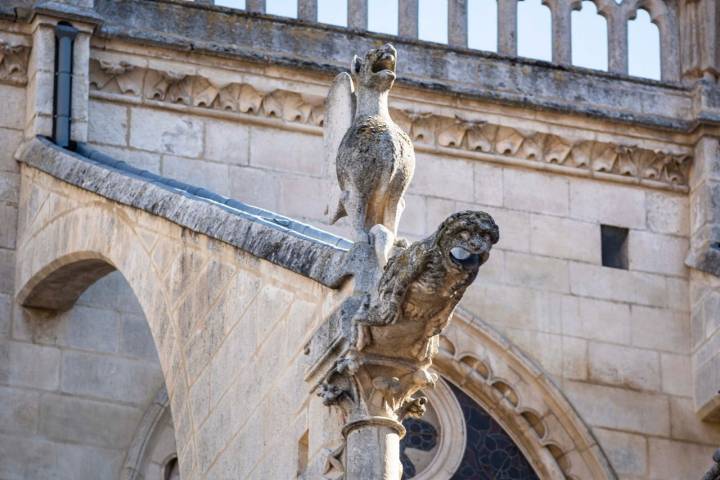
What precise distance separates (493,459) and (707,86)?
3.14 m

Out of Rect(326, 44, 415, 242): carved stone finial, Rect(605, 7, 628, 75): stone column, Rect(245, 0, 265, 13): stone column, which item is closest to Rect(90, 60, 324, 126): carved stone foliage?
Rect(245, 0, 265, 13): stone column

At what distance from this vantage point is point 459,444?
17.3 m

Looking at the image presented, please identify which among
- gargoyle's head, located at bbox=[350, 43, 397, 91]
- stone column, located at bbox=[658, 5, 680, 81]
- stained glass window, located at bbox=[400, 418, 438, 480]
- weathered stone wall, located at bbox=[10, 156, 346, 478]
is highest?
stone column, located at bbox=[658, 5, 680, 81]

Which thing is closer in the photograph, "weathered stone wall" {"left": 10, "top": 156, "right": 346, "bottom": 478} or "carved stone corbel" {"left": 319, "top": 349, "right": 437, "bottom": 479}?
"carved stone corbel" {"left": 319, "top": 349, "right": 437, "bottom": 479}

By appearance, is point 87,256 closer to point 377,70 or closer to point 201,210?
point 201,210

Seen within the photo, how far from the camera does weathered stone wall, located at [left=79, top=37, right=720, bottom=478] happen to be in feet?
56.9

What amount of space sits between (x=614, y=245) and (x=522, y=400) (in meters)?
1.48

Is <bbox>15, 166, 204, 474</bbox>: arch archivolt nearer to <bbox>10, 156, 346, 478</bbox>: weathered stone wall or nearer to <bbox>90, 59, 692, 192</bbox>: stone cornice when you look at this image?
<bbox>10, 156, 346, 478</bbox>: weathered stone wall

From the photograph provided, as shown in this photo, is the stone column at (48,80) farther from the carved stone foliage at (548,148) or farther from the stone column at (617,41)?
the stone column at (617,41)

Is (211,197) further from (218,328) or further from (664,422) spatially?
(664,422)

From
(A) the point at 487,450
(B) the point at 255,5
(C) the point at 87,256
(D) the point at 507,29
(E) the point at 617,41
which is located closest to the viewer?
(C) the point at 87,256

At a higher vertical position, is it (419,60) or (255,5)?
(255,5)

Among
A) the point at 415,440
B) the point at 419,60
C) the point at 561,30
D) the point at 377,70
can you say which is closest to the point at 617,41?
the point at 561,30

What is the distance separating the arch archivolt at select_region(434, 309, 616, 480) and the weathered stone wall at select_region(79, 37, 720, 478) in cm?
12
